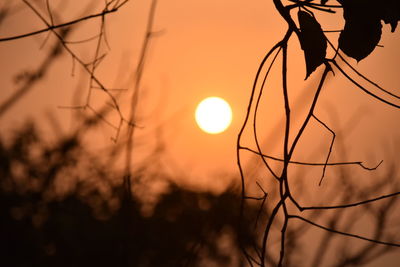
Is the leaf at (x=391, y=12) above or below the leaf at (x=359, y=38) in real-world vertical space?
above

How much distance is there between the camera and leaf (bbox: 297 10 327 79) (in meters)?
0.76

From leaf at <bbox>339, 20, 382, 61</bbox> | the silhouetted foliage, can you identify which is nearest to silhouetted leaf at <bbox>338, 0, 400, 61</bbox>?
leaf at <bbox>339, 20, 382, 61</bbox>

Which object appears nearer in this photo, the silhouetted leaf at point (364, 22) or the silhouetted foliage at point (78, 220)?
the silhouetted leaf at point (364, 22)

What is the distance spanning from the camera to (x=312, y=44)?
0.76m

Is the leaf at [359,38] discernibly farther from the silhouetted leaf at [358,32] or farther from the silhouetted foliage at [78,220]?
the silhouetted foliage at [78,220]

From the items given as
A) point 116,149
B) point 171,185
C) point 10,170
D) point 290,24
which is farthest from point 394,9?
point 10,170

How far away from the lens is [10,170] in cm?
387

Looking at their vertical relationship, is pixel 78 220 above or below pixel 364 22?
below

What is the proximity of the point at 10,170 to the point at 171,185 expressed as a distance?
1305mm

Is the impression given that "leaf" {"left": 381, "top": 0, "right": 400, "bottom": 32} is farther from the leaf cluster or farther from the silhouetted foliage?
the silhouetted foliage

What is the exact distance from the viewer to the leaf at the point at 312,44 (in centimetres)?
76

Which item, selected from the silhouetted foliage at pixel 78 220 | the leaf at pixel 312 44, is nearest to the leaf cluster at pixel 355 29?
the leaf at pixel 312 44

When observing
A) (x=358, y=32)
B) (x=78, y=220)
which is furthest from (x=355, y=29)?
(x=78, y=220)

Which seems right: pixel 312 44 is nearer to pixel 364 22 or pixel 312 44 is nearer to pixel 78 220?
pixel 364 22
